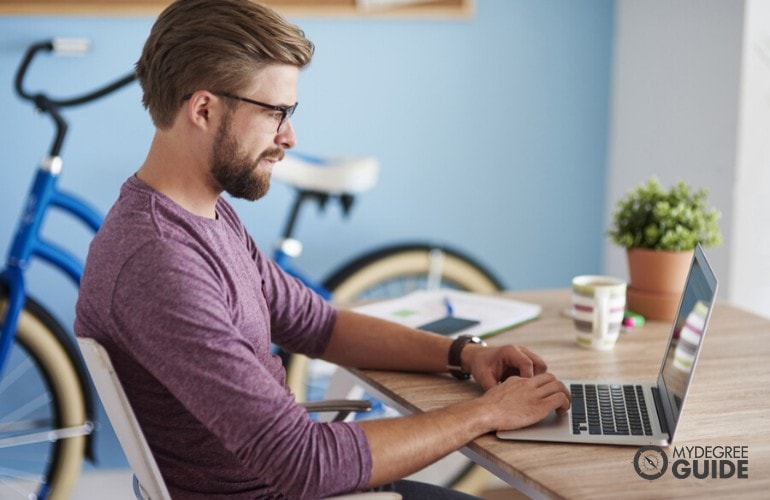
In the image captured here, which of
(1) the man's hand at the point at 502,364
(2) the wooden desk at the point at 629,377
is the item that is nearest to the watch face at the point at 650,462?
(2) the wooden desk at the point at 629,377

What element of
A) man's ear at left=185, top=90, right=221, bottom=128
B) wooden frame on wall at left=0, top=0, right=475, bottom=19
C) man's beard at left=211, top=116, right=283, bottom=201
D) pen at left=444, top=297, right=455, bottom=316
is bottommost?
pen at left=444, top=297, right=455, bottom=316

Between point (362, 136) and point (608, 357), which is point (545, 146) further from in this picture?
point (608, 357)

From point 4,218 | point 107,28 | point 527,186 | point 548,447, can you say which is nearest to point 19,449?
point 4,218

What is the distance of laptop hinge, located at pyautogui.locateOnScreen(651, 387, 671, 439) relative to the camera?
1.30 metres

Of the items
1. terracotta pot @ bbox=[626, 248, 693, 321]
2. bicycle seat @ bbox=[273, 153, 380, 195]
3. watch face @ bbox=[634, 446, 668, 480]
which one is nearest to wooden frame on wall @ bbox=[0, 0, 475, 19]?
bicycle seat @ bbox=[273, 153, 380, 195]

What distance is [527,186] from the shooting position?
3102mm

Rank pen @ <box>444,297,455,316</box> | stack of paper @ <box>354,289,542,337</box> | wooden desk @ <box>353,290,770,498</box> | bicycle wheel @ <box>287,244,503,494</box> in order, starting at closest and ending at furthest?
wooden desk @ <box>353,290,770,498</box>
stack of paper @ <box>354,289,542,337</box>
pen @ <box>444,297,455,316</box>
bicycle wheel @ <box>287,244,503,494</box>

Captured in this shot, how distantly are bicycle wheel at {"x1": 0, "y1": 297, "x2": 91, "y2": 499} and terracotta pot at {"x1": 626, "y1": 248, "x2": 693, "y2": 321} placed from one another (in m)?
1.44

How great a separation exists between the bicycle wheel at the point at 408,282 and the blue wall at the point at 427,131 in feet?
0.67

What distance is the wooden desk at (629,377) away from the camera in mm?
1148

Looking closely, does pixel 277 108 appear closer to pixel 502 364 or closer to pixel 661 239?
pixel 502 364

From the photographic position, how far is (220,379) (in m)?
1.20

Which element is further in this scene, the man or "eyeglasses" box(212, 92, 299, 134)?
"eyeglasses" box(212, 92, 299, 134)

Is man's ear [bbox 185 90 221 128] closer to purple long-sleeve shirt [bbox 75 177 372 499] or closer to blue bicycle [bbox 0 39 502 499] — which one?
purple long-sleeve shirt [bbox 75 177 372 499]
